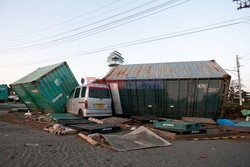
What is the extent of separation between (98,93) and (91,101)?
0.66 m

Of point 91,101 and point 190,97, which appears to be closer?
point 91,101

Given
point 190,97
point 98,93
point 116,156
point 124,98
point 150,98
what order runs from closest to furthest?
point 116,156 → point 98,93 → point 190,97 → point 150,98 → point 124,98

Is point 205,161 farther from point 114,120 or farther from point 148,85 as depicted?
point 148,85

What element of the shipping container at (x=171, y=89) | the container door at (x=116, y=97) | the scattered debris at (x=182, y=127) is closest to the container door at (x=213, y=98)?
the shipping container at (x=171, y=89)

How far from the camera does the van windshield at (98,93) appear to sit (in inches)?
355

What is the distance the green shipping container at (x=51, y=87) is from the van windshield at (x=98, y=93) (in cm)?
382

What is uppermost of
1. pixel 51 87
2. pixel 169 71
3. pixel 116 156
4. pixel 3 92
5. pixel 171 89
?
pixel 169 71

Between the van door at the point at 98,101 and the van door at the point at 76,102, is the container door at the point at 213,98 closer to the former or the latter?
the van door at the point at 98,101

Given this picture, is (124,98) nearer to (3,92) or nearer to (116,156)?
(116,156)

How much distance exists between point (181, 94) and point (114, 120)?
4.25 metres

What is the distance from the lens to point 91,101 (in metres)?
8.84

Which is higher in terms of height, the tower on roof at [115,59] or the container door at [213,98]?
the tower on roof at [115,59]

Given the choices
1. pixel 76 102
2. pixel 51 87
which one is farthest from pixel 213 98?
pixel 51 87

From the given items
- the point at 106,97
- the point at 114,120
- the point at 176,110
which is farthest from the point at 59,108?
the point at 176,110
